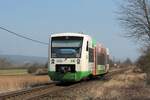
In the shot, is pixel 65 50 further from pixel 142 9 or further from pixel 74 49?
pixel 142 9

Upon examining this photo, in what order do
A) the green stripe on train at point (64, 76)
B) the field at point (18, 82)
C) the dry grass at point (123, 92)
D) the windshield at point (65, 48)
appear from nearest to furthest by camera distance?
the dry grass at point (123, 92)
the field at point (18, 82)
the green stripe on train at point (64, 76)
the windshield at point (65, 48)

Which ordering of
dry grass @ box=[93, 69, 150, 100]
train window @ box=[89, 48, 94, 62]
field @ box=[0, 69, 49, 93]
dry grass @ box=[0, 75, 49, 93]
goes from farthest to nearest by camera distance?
1. train window @ box=[89, 48, 94, 62]
2. field @ box=[0, 69, 49, 93]
3. dry grass @ box=[0, 75, 49, 93]
4. dry grass @ box=[93, 69, 150, 100]

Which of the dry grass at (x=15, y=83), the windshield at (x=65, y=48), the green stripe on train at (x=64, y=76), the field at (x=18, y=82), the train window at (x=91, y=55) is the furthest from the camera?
the train window at (x=91, y=55)

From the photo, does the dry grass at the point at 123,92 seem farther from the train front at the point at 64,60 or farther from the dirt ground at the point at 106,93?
the train front at the point at 64,60

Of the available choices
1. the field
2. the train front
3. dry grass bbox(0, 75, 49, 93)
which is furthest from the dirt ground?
the field

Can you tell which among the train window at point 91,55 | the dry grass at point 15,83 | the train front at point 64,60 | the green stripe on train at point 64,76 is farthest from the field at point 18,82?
the train window at point 91,55

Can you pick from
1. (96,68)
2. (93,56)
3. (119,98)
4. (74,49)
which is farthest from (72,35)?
(119,98)

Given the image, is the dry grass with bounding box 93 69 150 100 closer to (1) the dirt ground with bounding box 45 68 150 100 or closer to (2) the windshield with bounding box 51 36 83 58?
(1) the dirt ground with bounding box 45 68 150 100

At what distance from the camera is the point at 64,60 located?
3022 cm

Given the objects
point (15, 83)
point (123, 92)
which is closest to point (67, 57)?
point (15, 83)

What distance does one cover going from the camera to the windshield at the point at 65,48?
Answer: 99.6 feet

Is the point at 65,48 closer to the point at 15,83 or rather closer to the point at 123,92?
the point at 15,83

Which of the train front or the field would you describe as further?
the train front

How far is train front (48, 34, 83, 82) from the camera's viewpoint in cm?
3011
